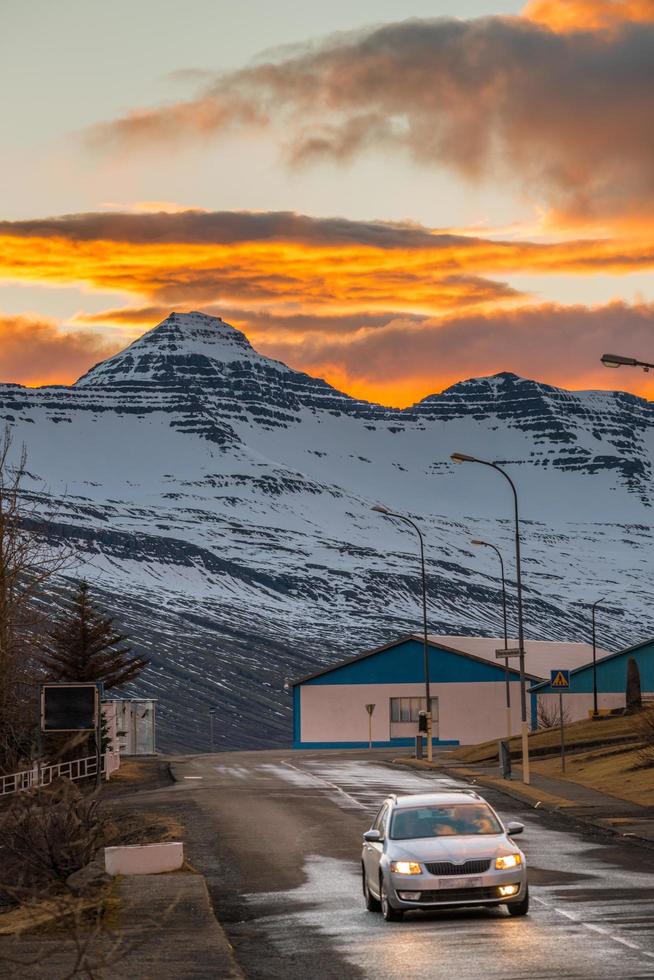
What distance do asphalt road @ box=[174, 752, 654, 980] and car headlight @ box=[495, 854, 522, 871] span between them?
0.61 metres

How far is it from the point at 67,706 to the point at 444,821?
22545 millimetres

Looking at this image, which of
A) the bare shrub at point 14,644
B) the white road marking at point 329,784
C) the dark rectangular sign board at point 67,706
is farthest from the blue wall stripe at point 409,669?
the dark rectangular sign board at point 67,706

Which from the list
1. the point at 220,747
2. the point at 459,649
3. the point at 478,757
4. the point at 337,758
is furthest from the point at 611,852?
the point at 220,747

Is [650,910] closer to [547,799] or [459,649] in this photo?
[547,799]

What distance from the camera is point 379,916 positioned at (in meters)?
20.1

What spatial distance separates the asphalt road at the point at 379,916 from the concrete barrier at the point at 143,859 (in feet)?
2.51

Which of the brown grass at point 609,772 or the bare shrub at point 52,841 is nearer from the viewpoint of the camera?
A: the bare shrub at point 52,841

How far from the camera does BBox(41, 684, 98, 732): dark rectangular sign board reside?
41156 mm

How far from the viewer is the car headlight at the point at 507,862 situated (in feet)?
63.6

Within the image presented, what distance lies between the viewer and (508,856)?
19.5 meters

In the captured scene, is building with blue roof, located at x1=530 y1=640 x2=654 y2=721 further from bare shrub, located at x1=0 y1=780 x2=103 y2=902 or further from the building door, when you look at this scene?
bare shrub, located at x1=0 y1=780 x2=103 y2=902

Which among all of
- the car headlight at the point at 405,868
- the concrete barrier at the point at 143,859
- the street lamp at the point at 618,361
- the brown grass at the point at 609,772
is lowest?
the brown grass at the point at 609,772

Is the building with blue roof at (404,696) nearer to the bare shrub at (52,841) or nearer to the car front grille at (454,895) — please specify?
the bare shrub at (52,841)

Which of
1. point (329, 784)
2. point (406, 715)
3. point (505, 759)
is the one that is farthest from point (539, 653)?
point (329, 784)
